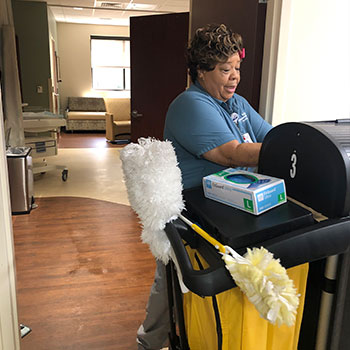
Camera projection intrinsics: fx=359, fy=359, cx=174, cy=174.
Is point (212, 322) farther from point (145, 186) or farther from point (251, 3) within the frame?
point (251, 3)

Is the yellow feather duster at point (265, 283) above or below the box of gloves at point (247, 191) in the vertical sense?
below

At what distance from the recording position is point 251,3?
1.62 m

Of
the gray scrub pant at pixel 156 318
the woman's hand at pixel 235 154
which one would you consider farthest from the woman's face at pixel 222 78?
the gray scrub pant at pixel 156 318

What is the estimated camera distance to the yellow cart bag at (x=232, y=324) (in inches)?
29.9

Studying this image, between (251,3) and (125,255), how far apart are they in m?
1.86

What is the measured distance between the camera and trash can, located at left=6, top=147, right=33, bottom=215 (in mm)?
3391

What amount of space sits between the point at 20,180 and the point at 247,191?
10.2 ft

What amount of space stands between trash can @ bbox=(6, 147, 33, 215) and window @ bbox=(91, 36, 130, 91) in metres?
7.34

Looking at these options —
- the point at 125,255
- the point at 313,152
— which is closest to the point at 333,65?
the point at 313,152

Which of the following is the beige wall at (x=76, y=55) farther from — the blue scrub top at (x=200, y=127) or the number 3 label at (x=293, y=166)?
the number 3 label at (x=293, y=166)

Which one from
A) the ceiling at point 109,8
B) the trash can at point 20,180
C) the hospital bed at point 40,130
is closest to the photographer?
the trash can at point 20,180

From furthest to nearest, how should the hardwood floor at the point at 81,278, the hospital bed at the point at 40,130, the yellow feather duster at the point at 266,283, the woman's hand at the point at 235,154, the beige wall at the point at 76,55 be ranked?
the beige wall at the point at 76,55, the hospital bed at the point at 40,130, the hardwood floor at the point at 81,278, the woman's hand at the point at 235,154, the yellow feather duster at the point at 266,283

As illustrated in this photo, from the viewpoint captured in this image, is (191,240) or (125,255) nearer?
(191,240)

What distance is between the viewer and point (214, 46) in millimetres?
1220
